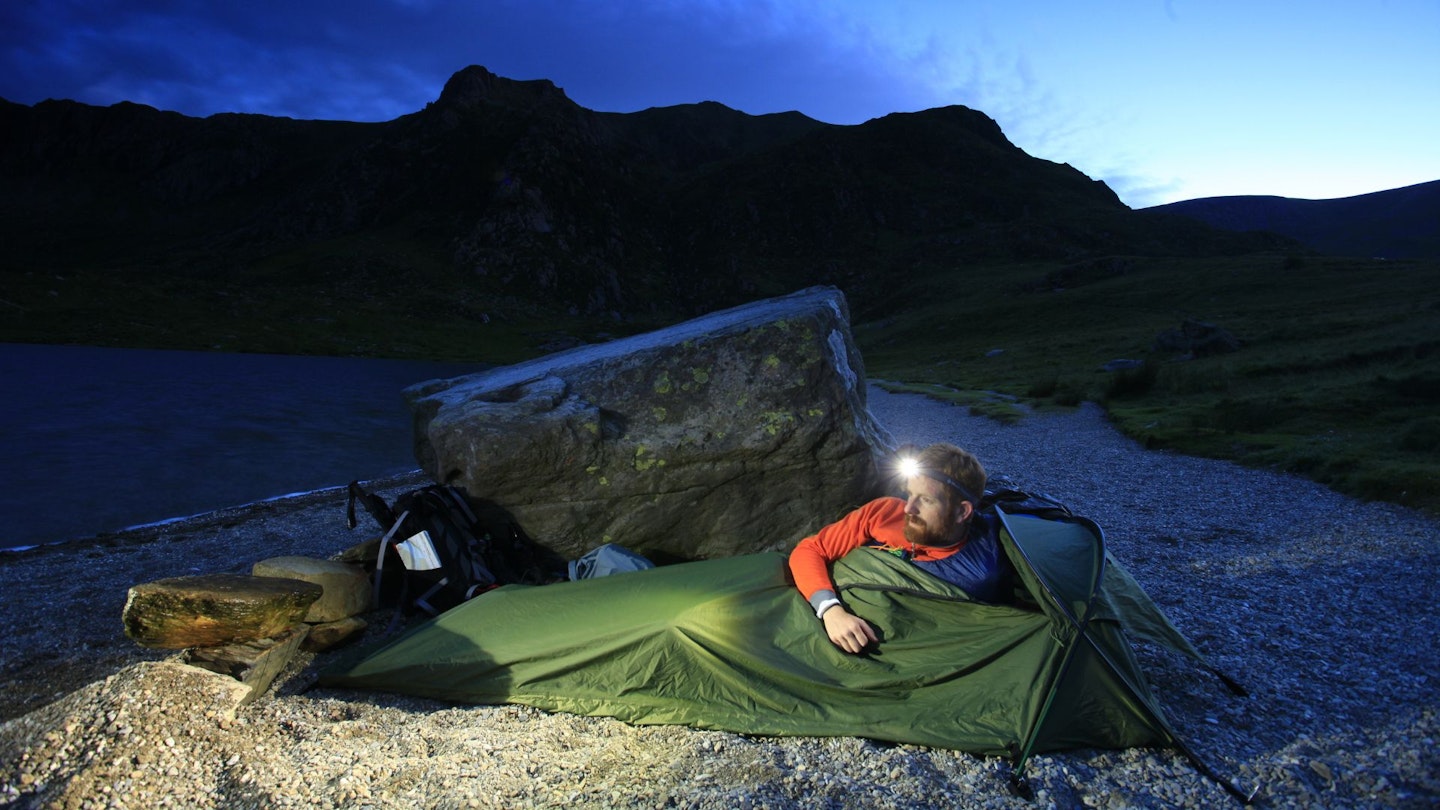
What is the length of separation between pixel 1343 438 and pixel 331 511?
2671 cm

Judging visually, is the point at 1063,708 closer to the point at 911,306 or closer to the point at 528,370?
the point at 528,370

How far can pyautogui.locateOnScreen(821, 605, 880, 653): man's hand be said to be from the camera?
5539mm

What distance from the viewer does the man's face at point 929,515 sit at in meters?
5.76

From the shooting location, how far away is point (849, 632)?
18.2 ft

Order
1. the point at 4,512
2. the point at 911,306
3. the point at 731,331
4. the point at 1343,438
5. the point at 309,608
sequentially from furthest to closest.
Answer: the point at 911,306 → the point at 1343,438 → the point at 4,512 → the point at 731,331 → the point at 309,608

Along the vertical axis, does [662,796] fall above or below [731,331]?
below

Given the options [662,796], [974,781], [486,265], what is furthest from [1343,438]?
[486,265]

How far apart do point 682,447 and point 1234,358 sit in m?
44.5

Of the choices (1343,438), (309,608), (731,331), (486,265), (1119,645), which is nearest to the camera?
(1119,645)

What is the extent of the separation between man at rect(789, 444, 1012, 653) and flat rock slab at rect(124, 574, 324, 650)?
15.3 feet

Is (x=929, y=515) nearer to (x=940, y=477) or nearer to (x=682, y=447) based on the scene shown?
(x=940, y=477)

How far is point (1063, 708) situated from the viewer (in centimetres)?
505

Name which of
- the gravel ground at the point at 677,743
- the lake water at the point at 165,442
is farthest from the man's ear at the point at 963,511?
the lake water at the point at 165,442

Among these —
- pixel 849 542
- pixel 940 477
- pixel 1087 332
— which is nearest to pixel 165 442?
pixel 849 542
